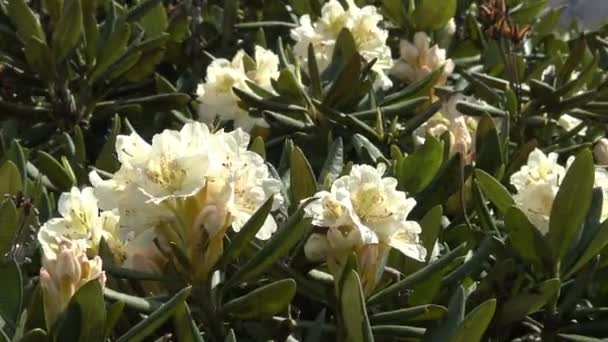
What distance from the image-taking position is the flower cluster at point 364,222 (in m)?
1.29

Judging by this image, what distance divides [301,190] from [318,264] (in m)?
0.10

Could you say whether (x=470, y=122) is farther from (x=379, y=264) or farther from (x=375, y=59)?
(x=379, y=264)

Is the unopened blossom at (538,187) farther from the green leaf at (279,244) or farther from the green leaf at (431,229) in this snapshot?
the green leaf at (279,244)

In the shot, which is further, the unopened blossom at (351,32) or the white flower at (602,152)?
the unopened blossom at (351,32)

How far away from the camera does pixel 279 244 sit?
1231 mm

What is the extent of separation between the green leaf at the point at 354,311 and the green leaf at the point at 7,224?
0.41 m

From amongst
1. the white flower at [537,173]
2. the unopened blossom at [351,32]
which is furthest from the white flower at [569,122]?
the white flower at [537,173]

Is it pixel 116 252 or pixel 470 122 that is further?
pixel 470 122

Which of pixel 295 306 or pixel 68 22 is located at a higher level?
pixel 68 22

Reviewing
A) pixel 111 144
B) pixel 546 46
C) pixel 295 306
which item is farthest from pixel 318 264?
pixel 546 46

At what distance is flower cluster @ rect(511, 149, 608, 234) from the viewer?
1.46 metres

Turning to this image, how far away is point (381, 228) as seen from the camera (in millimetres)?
1321

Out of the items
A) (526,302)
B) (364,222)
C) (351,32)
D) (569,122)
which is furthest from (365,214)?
(569,122)

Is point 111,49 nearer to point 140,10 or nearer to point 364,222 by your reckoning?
point 140,10
